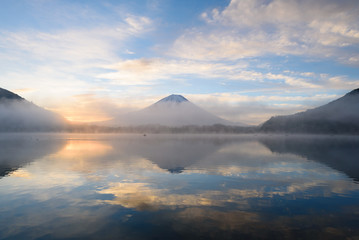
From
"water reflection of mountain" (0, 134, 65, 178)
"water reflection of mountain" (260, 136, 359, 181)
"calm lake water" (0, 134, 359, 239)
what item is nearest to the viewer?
"calm lake water" (0, 134, 359, 239)

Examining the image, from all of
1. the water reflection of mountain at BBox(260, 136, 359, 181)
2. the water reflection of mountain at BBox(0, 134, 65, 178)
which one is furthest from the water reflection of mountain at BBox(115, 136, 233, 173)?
the water reflection of mountain at BBox(260, 136, 359, 181)

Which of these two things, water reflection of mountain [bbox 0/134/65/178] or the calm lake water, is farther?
water reflection of mountain [bbox 0/134/65/178]

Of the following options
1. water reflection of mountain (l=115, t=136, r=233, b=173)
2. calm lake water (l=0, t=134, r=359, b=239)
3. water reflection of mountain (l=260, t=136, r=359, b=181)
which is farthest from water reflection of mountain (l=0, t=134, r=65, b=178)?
water reflection of mountain (l=260, t=136, r=359, b=181)

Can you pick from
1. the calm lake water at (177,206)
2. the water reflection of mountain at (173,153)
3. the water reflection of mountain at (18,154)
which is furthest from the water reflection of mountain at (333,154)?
the water reflection of mountain at (18,154)

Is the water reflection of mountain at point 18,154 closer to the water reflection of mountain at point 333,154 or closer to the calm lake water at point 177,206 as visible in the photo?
the calm lake water at point 177,206

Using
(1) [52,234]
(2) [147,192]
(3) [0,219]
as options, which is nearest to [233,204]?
(2) [147,192]

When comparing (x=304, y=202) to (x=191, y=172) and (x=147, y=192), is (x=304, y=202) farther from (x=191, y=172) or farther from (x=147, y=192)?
(x=191, y=172)

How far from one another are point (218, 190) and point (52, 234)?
612 inches

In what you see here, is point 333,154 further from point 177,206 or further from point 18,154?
point 18,154

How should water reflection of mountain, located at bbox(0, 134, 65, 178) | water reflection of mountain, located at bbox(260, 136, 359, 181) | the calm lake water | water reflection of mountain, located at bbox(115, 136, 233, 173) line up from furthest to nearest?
water reflection of mountain, located at bbox(115, 136, 233, 173) < water reflection of mountain, located at bbox(260, 136, 359, 181) < water reflection of mountain, located at bbox(0, 134, 65, 178) < the calm lake water

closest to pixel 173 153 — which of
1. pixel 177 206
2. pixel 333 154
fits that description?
pixel 333 154

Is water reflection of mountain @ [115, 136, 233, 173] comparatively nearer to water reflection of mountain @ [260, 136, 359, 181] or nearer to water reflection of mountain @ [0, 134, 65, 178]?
water reflection of mountain @ [0, 134, 65, 178]

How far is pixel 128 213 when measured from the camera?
18453mm

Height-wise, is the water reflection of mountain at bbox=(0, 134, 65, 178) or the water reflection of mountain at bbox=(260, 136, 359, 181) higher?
the water reflection of mountain at bbox=(0, 134, 65, 178)
